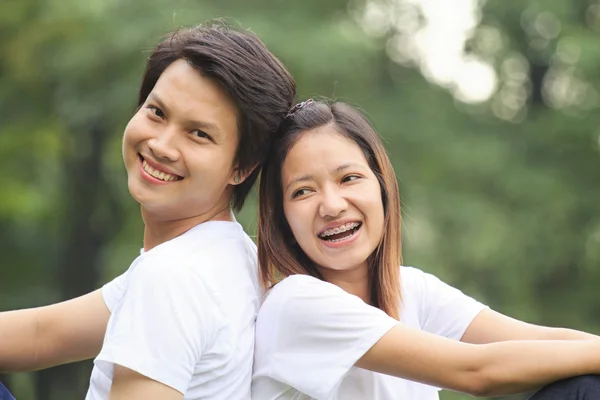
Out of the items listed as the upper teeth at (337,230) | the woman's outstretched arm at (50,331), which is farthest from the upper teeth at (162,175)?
the woman's outstretched arm at (50,331)

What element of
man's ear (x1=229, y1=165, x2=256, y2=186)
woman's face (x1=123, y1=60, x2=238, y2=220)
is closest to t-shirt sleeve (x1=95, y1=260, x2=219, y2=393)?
woman's face (x1=123, y1=60, x2=238, y2=220)

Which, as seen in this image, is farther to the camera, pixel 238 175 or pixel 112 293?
pixel 112 293

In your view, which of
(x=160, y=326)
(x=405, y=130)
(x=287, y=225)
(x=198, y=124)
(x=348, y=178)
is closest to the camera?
(x=160, y=326)

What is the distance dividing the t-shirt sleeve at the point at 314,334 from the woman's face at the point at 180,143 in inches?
14.5

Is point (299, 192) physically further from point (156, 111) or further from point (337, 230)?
point (156, 111)

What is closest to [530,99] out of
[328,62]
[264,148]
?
[328,62]

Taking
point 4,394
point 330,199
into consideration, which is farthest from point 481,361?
point 4,394

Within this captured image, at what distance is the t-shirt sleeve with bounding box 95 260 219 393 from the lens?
2189mm

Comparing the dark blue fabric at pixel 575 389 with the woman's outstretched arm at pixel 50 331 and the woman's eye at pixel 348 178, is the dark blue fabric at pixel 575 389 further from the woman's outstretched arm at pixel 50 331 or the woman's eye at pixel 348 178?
the woman's outstretched arm at pixel 50 331

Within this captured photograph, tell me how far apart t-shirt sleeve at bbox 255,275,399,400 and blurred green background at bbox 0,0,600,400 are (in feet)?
18.7

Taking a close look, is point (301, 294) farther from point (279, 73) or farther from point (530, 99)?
point (530, 99)

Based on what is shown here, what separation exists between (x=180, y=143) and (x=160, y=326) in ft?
1.75

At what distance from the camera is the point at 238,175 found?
268cm

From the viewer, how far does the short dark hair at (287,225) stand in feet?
8.75
